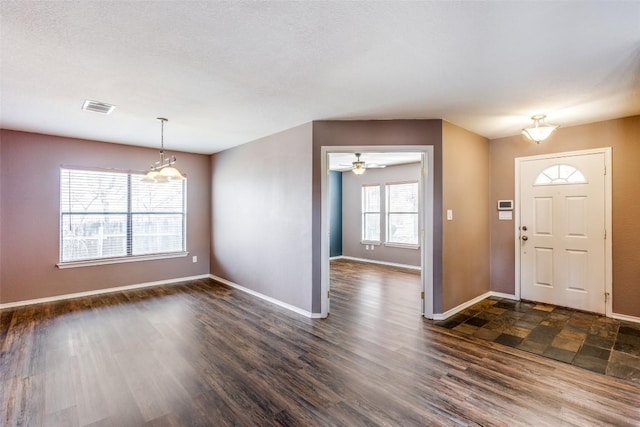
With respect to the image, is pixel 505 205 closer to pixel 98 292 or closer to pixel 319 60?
pixel 319 60

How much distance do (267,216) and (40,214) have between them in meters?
3.44

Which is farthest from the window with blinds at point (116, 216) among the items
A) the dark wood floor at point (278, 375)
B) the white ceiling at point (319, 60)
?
the white ceiling at point (319, 60)

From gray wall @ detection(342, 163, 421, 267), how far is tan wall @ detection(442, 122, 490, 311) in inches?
95.9

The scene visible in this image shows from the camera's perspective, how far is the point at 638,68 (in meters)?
2.47

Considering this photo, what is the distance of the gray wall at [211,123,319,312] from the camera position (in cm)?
406

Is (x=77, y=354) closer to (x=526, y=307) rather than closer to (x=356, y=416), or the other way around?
(x=356, y=416)

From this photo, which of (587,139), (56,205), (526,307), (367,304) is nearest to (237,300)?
Answer: (367,304)

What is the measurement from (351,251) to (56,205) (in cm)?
648

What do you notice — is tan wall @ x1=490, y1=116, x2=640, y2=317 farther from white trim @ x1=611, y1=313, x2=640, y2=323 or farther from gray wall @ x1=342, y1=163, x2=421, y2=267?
gray wall @ x1=342, y1=163, x2=421, y2=267

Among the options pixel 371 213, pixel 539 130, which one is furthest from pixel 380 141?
pixel 371 213

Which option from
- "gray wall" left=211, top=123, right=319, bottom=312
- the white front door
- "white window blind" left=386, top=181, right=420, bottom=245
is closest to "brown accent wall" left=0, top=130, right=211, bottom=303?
"gray wall" left=211, top=123, right=319, bottom=312

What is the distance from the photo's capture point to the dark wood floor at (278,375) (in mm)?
2055

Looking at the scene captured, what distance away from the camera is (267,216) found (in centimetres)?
469

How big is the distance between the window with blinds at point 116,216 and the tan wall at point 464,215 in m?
4.83
